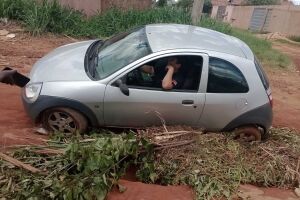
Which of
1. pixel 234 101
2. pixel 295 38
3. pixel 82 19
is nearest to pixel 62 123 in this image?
pixel 234 101

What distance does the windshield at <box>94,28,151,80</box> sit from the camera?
536 centimetres

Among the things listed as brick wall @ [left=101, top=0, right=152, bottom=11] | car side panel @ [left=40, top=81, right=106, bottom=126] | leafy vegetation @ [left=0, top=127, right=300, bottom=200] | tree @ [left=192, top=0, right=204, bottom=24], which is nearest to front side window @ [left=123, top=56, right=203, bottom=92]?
car side panel @ [left=40, top=81, right=106, bottom=126]

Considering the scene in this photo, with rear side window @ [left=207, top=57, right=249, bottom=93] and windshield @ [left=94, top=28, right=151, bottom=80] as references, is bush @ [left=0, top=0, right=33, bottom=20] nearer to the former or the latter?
windshield @ [left=94, top=28, right=151, bottom=80]

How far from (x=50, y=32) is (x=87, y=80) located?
7282 millimetres

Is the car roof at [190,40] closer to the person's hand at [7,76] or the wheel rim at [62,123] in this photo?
the wheel rim at [62,123]

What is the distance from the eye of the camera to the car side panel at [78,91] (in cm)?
516

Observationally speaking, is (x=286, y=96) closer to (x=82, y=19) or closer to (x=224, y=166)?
(x=224, y=166)

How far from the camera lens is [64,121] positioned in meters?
5.37

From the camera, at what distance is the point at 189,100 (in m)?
5.38

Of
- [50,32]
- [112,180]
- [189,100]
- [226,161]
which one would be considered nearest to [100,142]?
[112,180]

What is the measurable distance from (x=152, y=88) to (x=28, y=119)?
2.11 m

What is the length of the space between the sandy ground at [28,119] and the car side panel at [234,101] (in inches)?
45.1

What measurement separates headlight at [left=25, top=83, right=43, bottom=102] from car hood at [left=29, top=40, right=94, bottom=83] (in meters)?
0.09

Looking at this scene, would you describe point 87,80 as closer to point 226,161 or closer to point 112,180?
point 112,180
